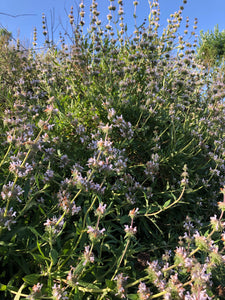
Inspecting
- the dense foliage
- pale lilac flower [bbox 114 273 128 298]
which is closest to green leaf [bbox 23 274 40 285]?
the dense foliage

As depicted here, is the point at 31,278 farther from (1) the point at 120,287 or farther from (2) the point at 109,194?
(2) the point at 109,194

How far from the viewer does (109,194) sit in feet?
6.56

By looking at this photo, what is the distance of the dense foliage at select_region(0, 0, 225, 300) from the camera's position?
130 centimetres

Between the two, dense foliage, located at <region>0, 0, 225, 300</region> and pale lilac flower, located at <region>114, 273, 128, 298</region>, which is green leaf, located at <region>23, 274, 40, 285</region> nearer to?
dense foliage, located at <region>0, 0, 225, 300</region>

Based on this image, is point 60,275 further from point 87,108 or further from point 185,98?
point 185,98

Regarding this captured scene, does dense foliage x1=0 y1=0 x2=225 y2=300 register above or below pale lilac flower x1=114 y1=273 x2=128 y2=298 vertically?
above

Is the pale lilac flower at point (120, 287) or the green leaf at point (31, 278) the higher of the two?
the green leaf at point (31, 278)

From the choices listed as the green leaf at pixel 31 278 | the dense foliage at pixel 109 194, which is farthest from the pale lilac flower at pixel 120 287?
the green leaf at pixel 31 278

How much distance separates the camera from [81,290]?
140 cm

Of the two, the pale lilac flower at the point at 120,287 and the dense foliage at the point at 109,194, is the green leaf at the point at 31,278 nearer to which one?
the dense foliage at the point at 109,194

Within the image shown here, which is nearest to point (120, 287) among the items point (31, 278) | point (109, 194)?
point (31, 278)

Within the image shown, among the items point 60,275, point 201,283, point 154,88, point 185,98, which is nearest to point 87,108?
point 154,88

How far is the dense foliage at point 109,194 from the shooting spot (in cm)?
130

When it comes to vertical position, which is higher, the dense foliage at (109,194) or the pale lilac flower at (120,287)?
the dense foliage at (109,194)
